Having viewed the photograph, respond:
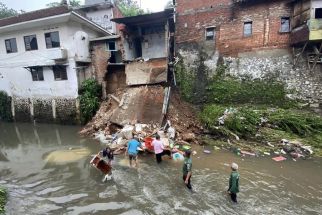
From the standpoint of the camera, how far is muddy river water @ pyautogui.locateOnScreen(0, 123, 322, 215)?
8.34 meters

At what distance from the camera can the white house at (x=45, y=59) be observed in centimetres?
1945

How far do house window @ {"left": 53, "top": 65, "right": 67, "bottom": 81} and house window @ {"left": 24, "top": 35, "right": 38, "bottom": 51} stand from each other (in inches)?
98.5

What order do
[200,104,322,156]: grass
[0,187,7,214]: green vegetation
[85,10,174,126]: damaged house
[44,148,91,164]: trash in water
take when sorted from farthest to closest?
[85,10,174,126]: damaged house
[200,104,322,156]: grass
[44,148,91,164]: trash in water
[0,187,7,214]: green vegetation

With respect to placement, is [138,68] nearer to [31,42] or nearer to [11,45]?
[31,42]

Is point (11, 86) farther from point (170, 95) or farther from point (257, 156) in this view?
point (257, 156)

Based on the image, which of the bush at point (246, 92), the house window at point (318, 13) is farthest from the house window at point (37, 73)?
the house window at point (318, 13)

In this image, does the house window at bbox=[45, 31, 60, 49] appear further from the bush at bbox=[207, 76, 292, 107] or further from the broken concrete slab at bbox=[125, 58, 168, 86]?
the bush at bbox=[207, 76, 292, 107]

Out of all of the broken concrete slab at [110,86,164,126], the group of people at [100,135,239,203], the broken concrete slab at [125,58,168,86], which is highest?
the broken concrete slab at [125,58,168,86]

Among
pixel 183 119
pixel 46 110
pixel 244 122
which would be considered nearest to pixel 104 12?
pixel 46 110

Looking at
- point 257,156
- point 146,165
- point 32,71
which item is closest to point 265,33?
point 257,156

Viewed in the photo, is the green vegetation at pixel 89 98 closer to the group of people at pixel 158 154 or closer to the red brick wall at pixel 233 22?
the red brick wall at pixel 233 22

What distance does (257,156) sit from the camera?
1287 cm

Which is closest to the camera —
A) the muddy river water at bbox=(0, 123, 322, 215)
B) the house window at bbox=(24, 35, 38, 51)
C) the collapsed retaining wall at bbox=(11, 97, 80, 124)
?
the muddy river water at bbox=(0, 123, 322, 215)

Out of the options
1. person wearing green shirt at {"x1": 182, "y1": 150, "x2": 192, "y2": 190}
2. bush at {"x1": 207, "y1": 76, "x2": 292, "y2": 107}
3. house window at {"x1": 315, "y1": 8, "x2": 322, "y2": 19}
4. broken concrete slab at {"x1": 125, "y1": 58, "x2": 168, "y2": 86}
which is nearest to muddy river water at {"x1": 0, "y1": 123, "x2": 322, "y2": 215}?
person wearing green shirt at {"x1": 182, "y1": 150, "x2": 192, "y2": 190}
